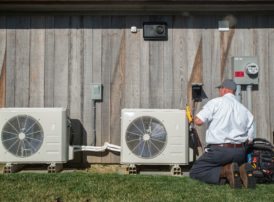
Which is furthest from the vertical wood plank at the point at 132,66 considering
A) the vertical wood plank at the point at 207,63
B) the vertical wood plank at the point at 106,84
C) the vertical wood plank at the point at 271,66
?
the vertical wood plank at the point at 271,66

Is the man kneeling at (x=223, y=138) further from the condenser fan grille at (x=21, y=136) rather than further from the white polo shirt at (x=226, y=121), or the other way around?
the condenser fan grille at (x=21, y=136)

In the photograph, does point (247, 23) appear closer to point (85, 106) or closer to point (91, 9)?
point (91, 9)

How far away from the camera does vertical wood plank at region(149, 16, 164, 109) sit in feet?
11.3

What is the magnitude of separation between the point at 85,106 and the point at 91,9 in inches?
59.0

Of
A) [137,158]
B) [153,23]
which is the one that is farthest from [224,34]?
[137,158]

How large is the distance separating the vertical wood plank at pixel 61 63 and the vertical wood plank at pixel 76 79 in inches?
2.5

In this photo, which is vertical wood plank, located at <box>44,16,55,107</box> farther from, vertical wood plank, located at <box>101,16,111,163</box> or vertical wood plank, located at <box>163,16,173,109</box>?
vertical wood plank, located at <box>163,16,173,109</box>

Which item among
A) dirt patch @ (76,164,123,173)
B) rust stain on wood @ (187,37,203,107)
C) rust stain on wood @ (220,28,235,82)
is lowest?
dirt patch @ (76,164,123,173)

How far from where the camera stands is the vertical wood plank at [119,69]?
3.44m

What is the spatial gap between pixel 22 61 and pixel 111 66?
140cm

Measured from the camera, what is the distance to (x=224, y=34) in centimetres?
350

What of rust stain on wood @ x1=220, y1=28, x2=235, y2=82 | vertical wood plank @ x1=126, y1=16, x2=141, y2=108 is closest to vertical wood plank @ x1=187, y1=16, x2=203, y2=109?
rust stain on wood @ x1=220, y1=28, x2=235, y2=82

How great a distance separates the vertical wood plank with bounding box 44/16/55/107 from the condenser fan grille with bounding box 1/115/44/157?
55cm

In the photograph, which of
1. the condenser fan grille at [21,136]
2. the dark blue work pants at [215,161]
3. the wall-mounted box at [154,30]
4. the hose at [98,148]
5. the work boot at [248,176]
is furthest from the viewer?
the wall-mounted box at [154,30]
